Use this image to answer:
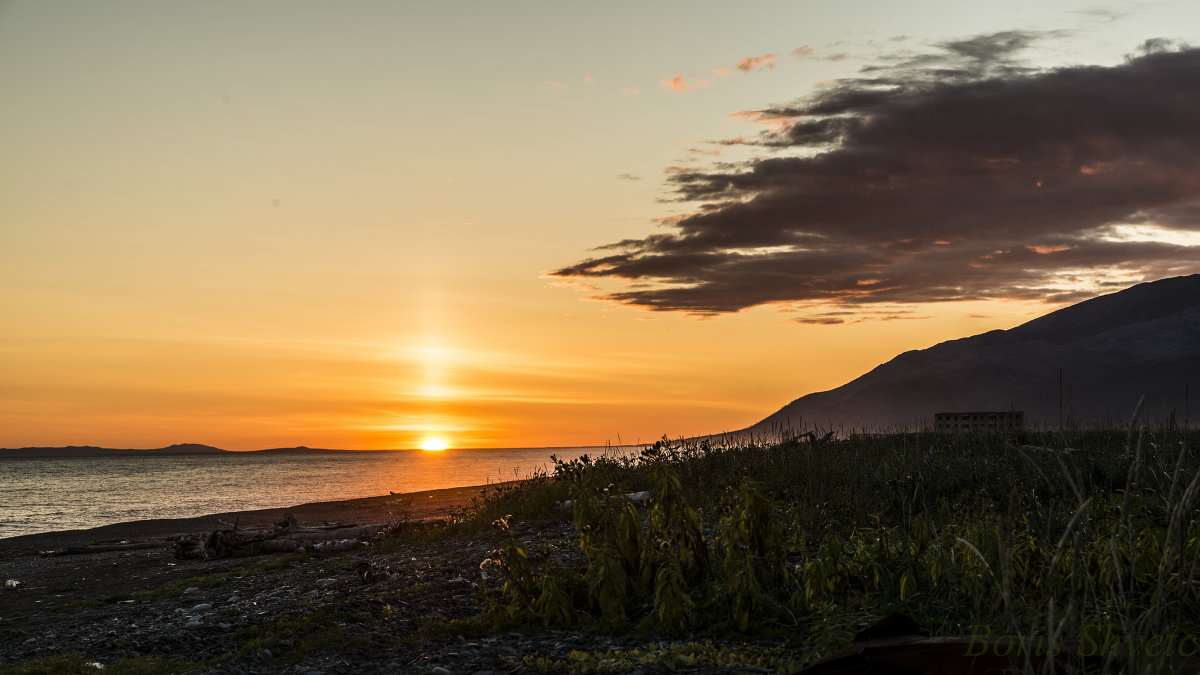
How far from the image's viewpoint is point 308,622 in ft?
29.5

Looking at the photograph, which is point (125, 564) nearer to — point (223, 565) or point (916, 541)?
point (223, 565)

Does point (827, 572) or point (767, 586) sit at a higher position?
point (827, 572)

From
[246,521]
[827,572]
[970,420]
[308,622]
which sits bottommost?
[246,521]

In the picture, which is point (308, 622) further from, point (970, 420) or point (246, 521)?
point (970, 420)

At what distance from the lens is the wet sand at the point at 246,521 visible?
25.4m

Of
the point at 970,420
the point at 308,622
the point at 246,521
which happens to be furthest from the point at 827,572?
the point at 970,420

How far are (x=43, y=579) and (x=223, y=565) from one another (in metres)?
3.98

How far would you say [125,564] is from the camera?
18672 millimetres

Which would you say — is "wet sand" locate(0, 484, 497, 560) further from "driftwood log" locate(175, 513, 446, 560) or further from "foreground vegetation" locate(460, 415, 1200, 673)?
"foreground vegetation" locate(460, 415, 1200, 673)

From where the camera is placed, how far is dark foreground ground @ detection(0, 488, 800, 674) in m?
7.31

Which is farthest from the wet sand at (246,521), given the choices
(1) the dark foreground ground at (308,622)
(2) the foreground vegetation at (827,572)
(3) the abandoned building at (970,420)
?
(3) the abandoned building at (970,420)

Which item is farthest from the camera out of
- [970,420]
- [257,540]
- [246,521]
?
[970,420]

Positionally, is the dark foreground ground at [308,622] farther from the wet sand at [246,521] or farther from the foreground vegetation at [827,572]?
the wet sand at [246,521]

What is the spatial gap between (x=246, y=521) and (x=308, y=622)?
2413 centimetres
